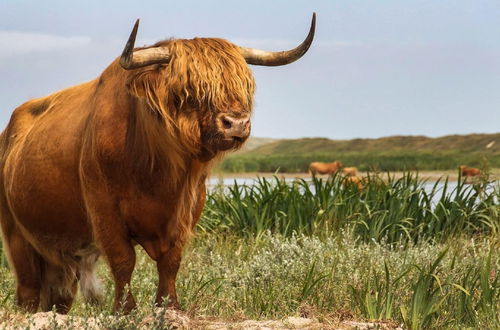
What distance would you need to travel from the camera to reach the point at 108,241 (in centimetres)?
605

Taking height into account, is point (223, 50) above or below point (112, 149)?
above

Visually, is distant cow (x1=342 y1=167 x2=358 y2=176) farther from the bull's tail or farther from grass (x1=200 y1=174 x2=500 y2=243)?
the bull's tail

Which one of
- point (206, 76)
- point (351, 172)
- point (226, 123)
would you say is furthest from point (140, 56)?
point (351, 172)

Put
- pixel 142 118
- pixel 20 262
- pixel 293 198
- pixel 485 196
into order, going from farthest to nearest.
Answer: pixel 485 196 < pixel 293 198 < pixel 20 262 < pixel 142 118

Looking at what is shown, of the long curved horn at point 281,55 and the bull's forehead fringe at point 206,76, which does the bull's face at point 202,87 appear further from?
the long curved horn at point 281,55

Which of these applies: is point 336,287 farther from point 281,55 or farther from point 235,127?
point 235,127

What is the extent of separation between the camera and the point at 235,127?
5.39 meters

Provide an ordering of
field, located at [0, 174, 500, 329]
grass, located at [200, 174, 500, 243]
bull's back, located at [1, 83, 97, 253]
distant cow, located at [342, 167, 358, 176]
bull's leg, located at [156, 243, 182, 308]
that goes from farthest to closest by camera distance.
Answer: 1. distant cow, located at [342, 167, 358, 176]
2. grass, located at [200, 174, 500, 243]
3. bull's back, located at [1, 83, 97, 253]
4. field, located at [0, 174, 500, 329]
5. bull's leg, located at [156, 243, 182, 308]

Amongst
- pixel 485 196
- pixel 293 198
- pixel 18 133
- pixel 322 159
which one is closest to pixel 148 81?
pixel 18 133

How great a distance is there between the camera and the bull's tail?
7.28 m

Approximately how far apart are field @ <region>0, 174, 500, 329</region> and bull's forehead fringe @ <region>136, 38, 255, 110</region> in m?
1.39

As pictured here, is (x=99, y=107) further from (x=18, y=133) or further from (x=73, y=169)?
(x=18, y=133)

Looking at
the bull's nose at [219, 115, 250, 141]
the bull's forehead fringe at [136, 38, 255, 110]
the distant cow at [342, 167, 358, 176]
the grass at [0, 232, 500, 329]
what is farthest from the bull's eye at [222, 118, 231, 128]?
the distant cow at [342, 167, 358, 176]

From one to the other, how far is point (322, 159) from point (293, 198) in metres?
43.1
